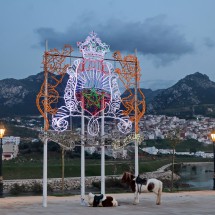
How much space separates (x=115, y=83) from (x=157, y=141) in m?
122

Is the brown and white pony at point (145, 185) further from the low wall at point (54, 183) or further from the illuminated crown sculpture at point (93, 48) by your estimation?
the low wall at point (54, 183)

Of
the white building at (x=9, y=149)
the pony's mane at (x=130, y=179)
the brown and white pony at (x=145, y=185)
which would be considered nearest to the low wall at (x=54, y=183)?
the pony's mane at (x=130, y=179)

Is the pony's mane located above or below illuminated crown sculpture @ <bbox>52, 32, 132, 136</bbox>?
below

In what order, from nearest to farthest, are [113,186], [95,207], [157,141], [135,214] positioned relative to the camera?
[135,214]
[95,207]
[113,186]
[157,141]

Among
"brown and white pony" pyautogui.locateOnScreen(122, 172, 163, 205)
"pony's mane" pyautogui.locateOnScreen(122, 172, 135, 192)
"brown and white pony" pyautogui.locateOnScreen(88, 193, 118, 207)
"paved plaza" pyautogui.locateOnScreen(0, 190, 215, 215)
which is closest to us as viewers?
"paved plaza" pyautogui.locateOnScreen(0, 190, 215, 215)

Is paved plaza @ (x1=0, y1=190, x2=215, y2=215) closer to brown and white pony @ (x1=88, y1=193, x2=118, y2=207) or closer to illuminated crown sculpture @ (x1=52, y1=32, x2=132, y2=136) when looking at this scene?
brown and white pony @ (x1=88, y1=193, x2=118, y2=207)

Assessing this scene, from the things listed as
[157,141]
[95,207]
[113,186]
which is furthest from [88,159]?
[157,141]

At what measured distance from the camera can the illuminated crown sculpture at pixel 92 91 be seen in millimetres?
16641

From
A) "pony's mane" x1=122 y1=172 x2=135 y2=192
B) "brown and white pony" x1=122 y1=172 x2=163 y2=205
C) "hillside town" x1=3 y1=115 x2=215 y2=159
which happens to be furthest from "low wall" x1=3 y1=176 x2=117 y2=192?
"hillside town" x1=3 y1=115 x2=215 y2=159

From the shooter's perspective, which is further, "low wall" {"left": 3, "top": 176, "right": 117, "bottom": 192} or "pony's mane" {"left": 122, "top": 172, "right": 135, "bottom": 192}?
"low wall" {"left": 3, "top": 176, "right": 117, "bottom": 192}

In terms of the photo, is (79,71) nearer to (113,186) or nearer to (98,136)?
(98,136)

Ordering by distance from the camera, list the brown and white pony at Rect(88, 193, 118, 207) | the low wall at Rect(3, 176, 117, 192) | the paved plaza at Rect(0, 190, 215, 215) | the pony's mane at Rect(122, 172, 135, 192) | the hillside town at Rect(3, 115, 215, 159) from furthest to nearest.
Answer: the hillside town at Rect(3, 115, 215, 159), the low wall at Rect(3, 176, 117, 192), the pony's mane at Rect(122, 172, 135, 192), the brown and white pony at Rect(88, 193, 118, 207), the paved plaza at Rect(0, 190, 215, 215)

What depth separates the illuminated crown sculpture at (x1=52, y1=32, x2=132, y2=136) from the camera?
655 inches

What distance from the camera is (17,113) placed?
14288 cm
